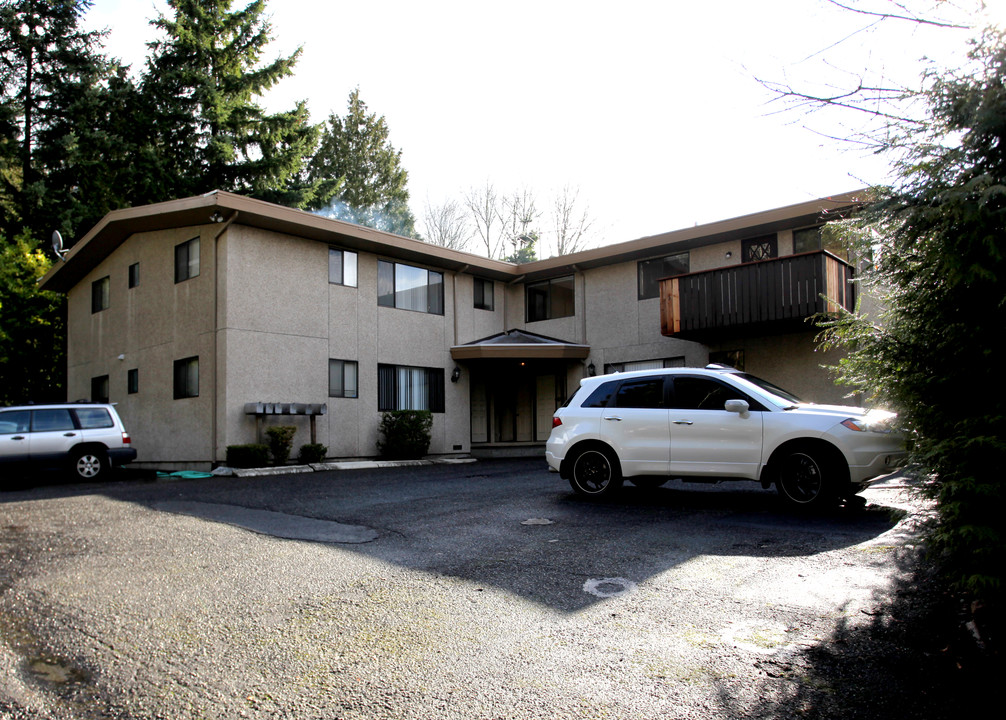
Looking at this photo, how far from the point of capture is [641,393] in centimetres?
998

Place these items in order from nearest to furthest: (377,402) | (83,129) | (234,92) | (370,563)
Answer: (370,563) < (377,402) < (83,129) < (234,92)

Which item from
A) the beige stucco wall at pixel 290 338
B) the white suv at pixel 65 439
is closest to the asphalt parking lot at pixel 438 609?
the white suv at pixel 65 439

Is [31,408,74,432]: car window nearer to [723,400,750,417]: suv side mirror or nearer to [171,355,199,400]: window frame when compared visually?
[171,355,199,400]: window frame

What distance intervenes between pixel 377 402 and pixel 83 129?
18657 millimetres

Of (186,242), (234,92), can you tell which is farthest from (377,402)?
(234,92)

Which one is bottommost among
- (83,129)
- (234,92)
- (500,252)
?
(500,252)

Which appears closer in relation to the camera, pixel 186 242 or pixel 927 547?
pixel 927 547

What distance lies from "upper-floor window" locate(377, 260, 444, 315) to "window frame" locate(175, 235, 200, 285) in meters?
4.55

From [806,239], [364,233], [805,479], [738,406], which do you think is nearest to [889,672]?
[805,479]

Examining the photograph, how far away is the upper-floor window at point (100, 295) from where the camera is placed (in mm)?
21919

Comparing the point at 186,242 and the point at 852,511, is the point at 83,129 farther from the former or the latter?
the point at 852,511

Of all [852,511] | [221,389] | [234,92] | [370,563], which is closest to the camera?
[370,563]

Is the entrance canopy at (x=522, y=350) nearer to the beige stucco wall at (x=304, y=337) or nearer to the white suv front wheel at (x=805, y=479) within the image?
the beige stucco wall at (x=304, y=337)

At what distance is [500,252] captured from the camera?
129 ft
